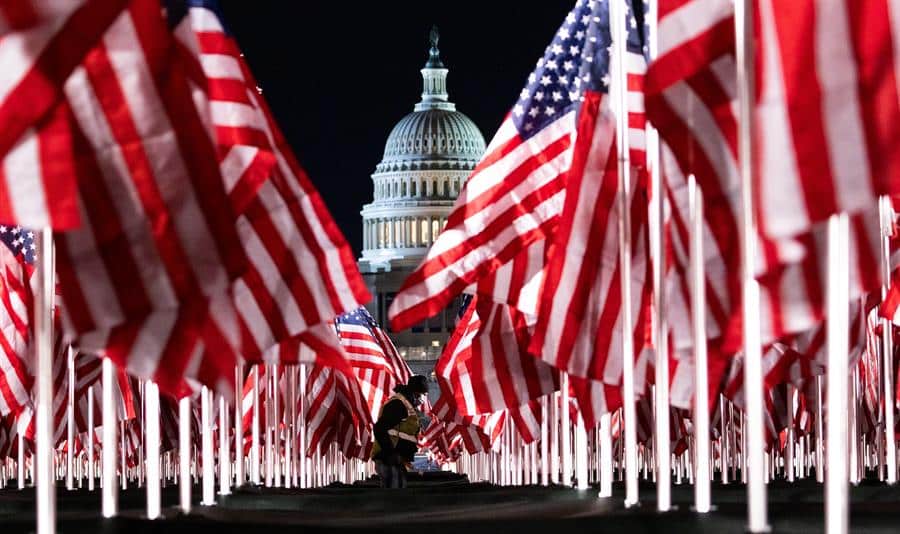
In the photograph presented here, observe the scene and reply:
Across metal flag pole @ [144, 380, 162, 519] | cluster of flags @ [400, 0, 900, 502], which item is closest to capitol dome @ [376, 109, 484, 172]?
cluster of flags @ [400, 0, 900, 502]

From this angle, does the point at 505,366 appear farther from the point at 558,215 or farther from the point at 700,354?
the point at 700,354

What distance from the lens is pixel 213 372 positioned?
47.5 feet

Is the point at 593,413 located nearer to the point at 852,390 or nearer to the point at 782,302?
the point at 852,390

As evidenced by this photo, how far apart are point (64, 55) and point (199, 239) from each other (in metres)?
1.18

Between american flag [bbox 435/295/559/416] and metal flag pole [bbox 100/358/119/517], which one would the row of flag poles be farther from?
american flag [bbox 435/295/559/416]

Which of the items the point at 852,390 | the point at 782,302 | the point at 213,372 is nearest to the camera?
the point at 782,302

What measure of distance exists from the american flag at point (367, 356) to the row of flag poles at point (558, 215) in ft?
70.1

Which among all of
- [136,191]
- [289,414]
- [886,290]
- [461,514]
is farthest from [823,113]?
[289,414]

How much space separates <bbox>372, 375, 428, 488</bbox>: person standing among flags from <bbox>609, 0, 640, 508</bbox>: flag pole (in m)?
12.6

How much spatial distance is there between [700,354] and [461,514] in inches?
126

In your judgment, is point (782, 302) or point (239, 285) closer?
point (782, 302)

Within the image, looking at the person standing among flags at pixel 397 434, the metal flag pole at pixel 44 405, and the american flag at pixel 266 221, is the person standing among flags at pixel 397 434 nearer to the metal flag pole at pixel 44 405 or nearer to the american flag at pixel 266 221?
the american flag at pixel 266 221

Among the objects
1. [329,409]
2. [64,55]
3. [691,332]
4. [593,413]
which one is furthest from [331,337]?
[329,409]

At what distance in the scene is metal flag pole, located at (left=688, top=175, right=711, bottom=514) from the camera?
14180 mm
